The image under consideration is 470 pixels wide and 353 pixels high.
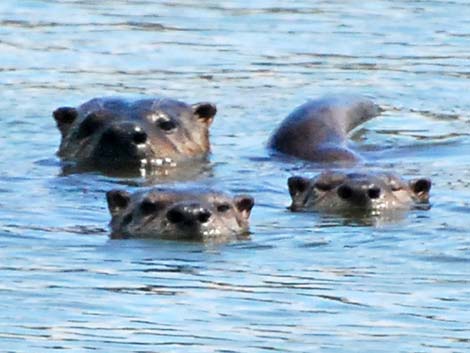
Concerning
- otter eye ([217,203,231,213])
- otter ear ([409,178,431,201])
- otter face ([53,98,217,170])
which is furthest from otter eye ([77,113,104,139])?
otter eye ([217,203,231,213])

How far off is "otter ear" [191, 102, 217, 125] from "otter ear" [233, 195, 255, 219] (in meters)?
3.14

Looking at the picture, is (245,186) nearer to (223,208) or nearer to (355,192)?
(355,192)

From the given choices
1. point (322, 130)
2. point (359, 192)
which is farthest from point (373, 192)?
point (322, 130)

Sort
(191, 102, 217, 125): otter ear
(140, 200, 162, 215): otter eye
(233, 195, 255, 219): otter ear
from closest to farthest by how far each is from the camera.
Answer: (140, 200, 162, 215): otter eye
(233, 195, 255, 219): otter ear
(191, 102, 217, 125): otter ear

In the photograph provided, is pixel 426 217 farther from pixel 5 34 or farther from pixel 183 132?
pixel 5 34

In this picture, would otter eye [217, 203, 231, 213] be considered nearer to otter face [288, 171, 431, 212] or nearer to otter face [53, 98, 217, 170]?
otter face [288, 171, 431, 212]

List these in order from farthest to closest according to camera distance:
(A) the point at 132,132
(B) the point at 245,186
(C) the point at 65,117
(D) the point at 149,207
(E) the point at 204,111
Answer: (E) the point at 204,111
(C) the point at 65,117
(A) the point at 132,132
(B) the point at 245,186
(D) the point at 149,207

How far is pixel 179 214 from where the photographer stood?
1135 centimetres

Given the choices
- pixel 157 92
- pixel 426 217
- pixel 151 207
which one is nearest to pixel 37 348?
pixel 151 207

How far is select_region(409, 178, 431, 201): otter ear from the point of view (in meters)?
12.6

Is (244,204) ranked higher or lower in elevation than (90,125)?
higher

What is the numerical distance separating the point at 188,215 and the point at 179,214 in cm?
6

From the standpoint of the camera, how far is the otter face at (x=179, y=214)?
11352mm

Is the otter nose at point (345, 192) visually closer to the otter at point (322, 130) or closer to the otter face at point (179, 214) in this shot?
the otter face at point (179, 214)
